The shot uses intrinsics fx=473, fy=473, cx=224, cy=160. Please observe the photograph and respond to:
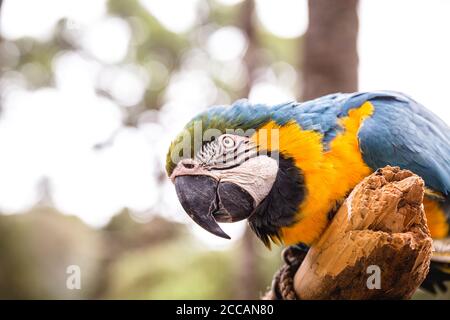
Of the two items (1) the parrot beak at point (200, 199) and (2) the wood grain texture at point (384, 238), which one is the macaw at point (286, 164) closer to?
(1) the parrot beak at point (200, 199)

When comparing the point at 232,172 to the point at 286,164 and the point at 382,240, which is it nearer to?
the point at 286,164

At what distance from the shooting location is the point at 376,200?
145 cm

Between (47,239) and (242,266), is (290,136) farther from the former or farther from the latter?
(47,239)

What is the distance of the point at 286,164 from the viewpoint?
1.91 m

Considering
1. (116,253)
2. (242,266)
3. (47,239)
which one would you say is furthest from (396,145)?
(116,253)

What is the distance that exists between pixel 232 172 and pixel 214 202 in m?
0.14

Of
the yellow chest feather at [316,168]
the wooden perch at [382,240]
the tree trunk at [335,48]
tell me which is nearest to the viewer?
the wooden perch at [382,240]

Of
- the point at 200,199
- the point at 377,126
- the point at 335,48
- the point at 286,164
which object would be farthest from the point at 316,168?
the point at 335,48

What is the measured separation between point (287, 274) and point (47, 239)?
660 centimetres

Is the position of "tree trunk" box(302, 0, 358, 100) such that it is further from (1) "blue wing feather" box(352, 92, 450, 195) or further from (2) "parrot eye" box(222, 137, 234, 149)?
(2) "parrot eye" box(222, 137, 234, 149)

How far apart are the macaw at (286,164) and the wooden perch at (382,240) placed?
28cm

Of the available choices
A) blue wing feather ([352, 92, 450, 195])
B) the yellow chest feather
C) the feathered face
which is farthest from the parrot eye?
blue wing feather ([352, 92, 450, 195])

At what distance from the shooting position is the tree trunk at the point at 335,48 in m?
3.39

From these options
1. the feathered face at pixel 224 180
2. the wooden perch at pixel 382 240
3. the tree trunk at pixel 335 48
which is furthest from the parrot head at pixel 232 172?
the tree trunk at pixel 335 48
